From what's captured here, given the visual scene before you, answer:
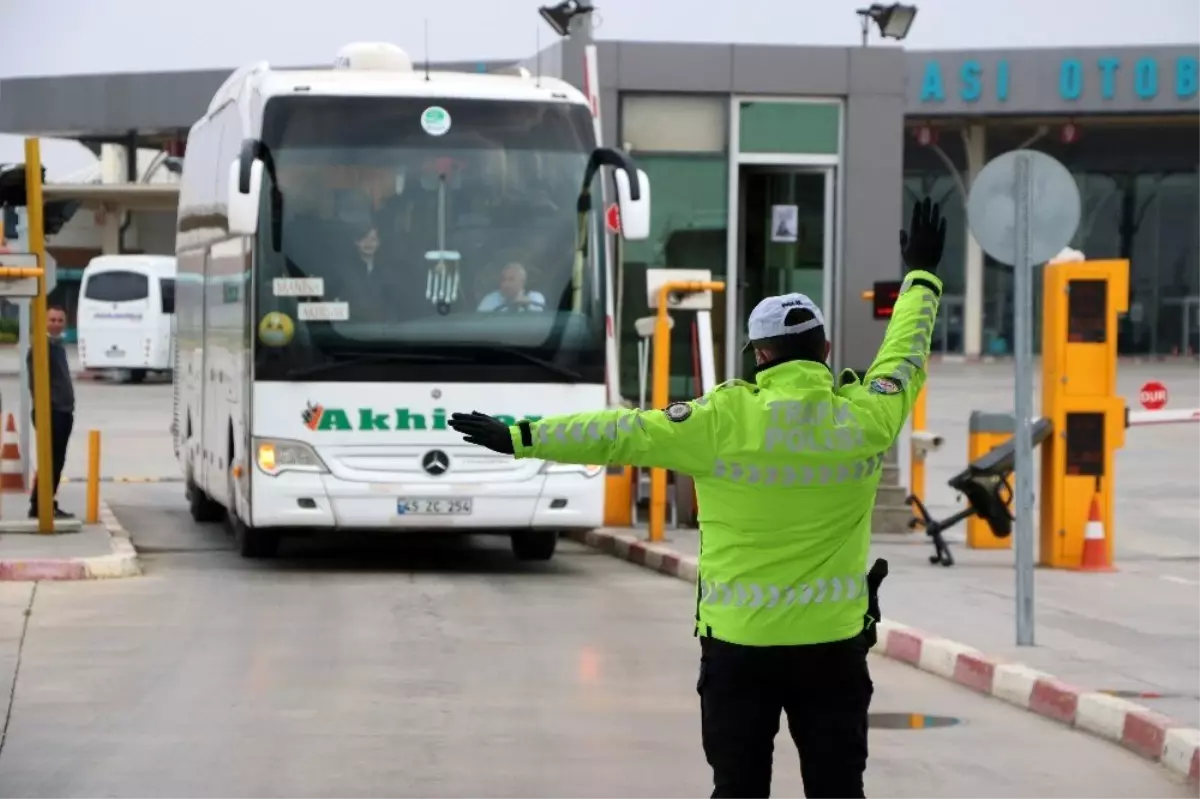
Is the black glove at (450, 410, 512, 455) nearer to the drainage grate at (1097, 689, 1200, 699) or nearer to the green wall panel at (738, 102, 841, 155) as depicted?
the drainage grate at (1097, 689, 1200, 699)

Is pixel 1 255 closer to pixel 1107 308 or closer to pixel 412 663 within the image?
pixel 412 663

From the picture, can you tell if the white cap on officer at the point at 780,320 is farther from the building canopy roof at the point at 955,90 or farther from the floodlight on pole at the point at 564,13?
the building canopy roof at the point at 955,90

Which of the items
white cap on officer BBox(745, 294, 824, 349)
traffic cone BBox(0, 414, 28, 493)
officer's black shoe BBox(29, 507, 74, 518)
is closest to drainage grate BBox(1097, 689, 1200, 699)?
white cap on officer BBox(745, 294, 824, 349)

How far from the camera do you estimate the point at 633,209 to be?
49.2ft

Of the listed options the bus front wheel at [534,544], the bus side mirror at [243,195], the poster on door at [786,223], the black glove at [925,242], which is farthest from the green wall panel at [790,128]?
the black glove at [925,242]

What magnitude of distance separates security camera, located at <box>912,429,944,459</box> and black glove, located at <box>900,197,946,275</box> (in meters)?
11.5

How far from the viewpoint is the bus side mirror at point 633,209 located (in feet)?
48.9

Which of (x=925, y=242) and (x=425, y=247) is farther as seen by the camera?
(x=425, y=247)

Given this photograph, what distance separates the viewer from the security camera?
1766cm

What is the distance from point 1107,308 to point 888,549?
9.13 feet

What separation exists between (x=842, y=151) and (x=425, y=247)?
5.77 meters

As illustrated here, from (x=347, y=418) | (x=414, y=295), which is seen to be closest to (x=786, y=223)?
(x=414, y=295)

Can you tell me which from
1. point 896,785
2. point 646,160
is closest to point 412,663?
point 896,785

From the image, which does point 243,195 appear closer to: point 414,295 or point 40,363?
point 414,295
